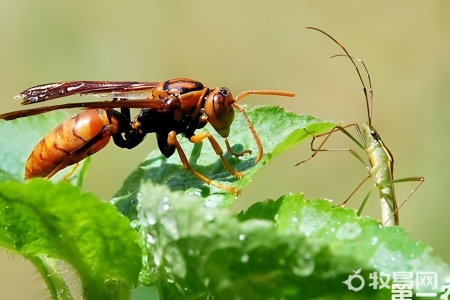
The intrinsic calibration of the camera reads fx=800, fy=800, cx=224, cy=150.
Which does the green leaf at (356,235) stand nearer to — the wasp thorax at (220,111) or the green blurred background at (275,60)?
the wasp thorax at (220,111)

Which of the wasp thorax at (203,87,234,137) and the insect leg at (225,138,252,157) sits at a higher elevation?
the wasp thorax at (203,87,234,137)

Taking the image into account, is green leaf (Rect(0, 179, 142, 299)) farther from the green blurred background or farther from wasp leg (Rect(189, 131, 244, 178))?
the green blurred background

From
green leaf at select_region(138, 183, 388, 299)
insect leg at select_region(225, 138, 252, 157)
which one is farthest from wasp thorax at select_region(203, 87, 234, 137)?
green leaf at select_region(138, 183, 388, 299)

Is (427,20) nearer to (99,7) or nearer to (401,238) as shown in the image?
(99,7)

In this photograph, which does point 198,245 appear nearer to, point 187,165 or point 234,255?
point 234,255

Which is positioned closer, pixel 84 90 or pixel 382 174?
pixel 84 90

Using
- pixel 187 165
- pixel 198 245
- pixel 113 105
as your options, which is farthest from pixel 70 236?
pixel 113 105

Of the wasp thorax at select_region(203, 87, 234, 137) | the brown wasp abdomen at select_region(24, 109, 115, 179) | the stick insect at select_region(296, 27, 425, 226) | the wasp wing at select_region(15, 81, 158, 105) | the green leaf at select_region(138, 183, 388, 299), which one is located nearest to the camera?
the green leaf at select_region(138, 183, 388, 299)
